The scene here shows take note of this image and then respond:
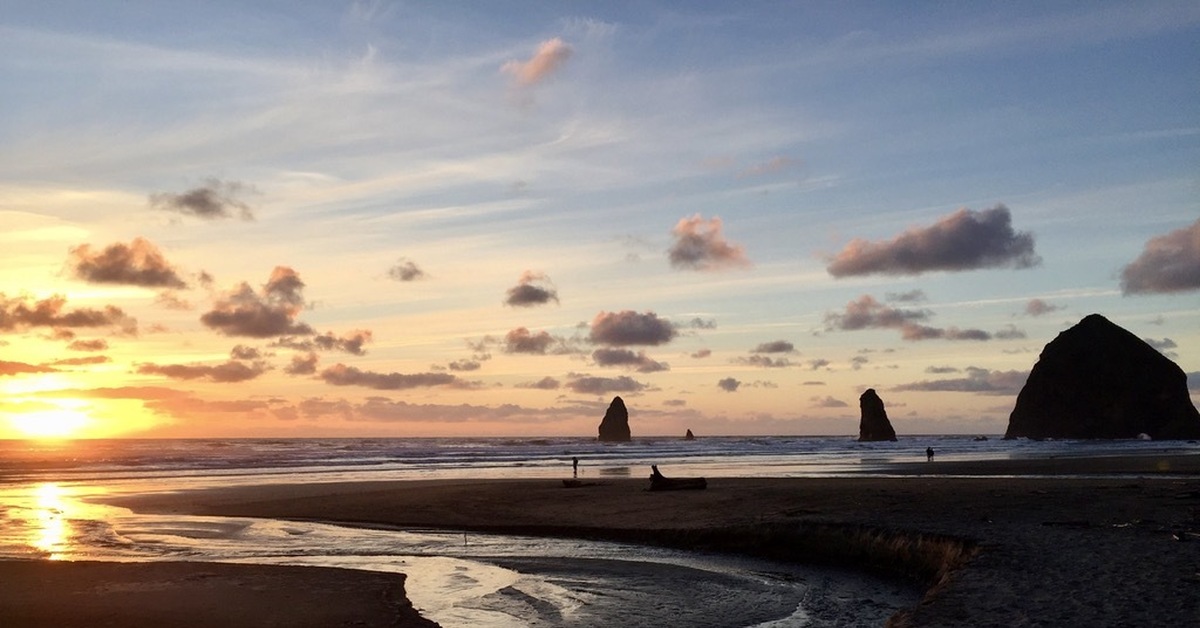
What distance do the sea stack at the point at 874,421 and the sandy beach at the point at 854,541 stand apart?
15856 centimetres

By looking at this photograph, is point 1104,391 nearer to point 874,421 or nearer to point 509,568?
point 874,421

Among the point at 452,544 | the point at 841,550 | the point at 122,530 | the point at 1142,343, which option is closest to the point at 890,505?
the point at 841,550

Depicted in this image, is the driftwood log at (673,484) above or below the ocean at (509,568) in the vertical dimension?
above

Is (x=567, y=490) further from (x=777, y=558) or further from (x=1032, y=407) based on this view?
(x=1032, y=407)

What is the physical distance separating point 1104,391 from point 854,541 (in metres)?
177

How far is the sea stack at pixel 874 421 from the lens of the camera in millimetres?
185875

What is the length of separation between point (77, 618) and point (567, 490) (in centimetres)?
2560

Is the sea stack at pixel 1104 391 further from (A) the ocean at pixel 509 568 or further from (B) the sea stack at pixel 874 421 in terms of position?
(A) the ocean at pixel 509 568

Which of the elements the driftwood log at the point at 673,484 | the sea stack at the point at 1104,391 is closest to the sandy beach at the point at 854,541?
the driftwood log at the point at 673,484

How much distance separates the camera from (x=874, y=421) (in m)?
188

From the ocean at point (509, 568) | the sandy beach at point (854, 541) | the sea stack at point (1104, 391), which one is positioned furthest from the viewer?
the sea stack at point (1104, 391)

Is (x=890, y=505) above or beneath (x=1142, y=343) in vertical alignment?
beneath

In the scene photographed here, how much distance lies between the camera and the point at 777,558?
21.4 metres

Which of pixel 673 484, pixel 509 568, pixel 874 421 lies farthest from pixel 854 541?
pixel 874 421
